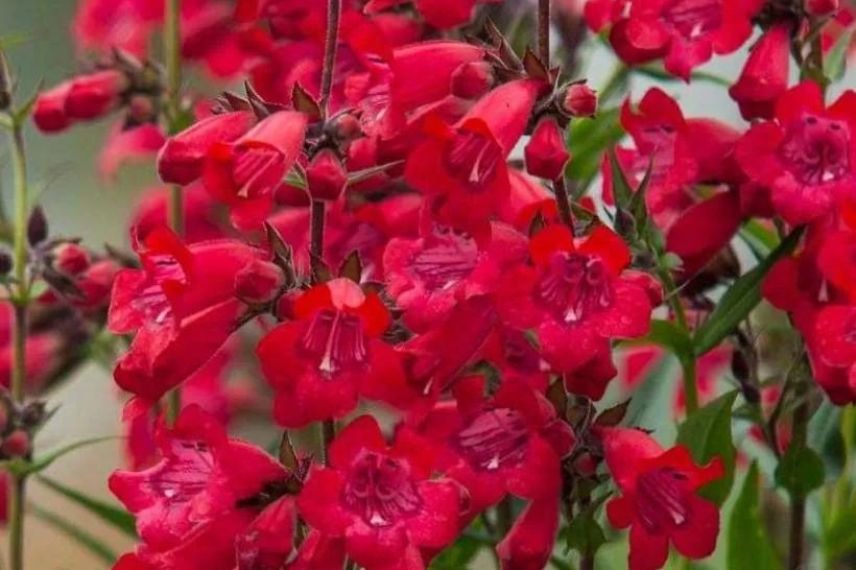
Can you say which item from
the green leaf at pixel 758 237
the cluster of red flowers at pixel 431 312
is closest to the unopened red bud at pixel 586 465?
the cluster of red flowers at pixel 431 312

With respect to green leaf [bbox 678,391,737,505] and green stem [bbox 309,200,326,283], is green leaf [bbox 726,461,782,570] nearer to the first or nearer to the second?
green leaf [bbox 678,391,737,505]

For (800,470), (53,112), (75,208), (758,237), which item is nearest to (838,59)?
(758,237)

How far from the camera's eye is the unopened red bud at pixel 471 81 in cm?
53

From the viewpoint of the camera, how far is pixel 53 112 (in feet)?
2.71

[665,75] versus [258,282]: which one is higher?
[258,282]

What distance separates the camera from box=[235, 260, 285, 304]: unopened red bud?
19.8 inches

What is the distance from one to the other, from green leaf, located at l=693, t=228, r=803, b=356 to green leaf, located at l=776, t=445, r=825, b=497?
7 cm

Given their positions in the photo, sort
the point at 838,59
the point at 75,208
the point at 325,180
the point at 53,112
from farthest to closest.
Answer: the point at 75,208, the point at 53,112, the point at 838,59, the point at 325,180

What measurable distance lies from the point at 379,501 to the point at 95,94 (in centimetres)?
41

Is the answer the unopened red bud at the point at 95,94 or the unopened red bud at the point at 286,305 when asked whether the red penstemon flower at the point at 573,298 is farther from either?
the unopened red bud at the point at 95,94

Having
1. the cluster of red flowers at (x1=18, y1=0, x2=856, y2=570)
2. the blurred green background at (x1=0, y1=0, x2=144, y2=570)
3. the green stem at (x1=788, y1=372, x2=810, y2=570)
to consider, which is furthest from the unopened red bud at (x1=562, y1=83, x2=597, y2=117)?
the blurred green background at (x1=0, y1=0, x2=144, y2=570)

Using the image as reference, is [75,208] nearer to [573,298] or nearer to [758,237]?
[758,237]

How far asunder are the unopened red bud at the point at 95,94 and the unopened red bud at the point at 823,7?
1.29 ft

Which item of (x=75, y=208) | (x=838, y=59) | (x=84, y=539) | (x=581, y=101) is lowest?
(x=75, y=208)
